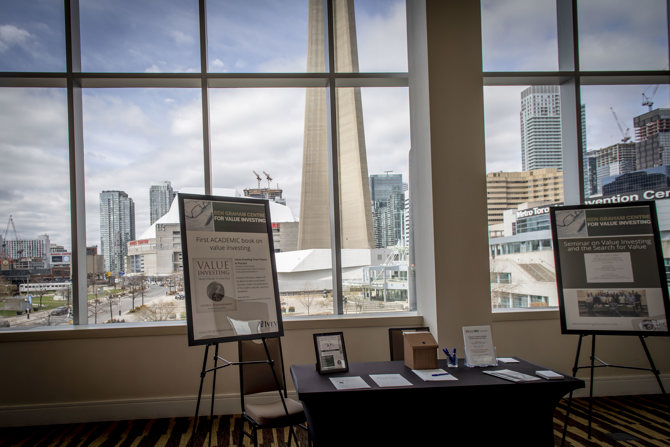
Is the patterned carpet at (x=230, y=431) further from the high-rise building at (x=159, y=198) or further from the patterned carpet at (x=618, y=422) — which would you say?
the high-rise building at (x=159, y=198)

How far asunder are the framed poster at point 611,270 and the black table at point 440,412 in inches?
41.5

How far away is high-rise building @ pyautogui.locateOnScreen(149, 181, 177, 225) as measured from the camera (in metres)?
4.13

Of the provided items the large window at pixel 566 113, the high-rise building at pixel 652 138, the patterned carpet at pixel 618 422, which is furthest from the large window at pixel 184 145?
the high-rise building at pixel 652 138

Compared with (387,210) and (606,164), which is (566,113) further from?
(387,210)

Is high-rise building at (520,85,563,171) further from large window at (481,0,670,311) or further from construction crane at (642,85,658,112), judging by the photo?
construction crane at (642,85,658,112)

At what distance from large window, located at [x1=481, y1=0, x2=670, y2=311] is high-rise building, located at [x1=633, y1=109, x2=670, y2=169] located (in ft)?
0.03

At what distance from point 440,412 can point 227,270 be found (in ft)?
5.15

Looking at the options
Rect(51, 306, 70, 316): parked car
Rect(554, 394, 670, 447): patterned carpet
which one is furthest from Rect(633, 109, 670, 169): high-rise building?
Rect(51, 306, 70, 316): parked car

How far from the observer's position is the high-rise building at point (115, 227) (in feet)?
13.3

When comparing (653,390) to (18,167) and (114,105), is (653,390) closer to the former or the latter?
(114,105)

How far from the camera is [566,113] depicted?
445 centimetres

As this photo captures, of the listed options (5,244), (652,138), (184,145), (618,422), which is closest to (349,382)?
(618,422)

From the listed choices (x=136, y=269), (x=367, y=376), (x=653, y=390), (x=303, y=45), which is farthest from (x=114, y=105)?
(x=653, y=390)

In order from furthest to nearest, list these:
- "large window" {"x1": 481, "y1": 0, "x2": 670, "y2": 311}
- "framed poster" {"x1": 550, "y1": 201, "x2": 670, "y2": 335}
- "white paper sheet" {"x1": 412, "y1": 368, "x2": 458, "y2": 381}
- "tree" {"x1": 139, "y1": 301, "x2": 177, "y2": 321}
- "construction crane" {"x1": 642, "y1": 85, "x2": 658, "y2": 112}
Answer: "construction crane" {"x1": 642, "y1": 85, "x2": 658, "y2": 112} < "large window" {"x1": 481, "y1": 0, "x2": 670, "y2": 311} < "tree" {"x1": 139, "y1": 301, "x2": 177, "y2": 321} < "framed poster" {"x1": 550, "y1": 201, "x2": 670, "y2": 335} < "white paper sheet" {"x1": 412, "y1": 368, "x2": 458, "y2": 381}
